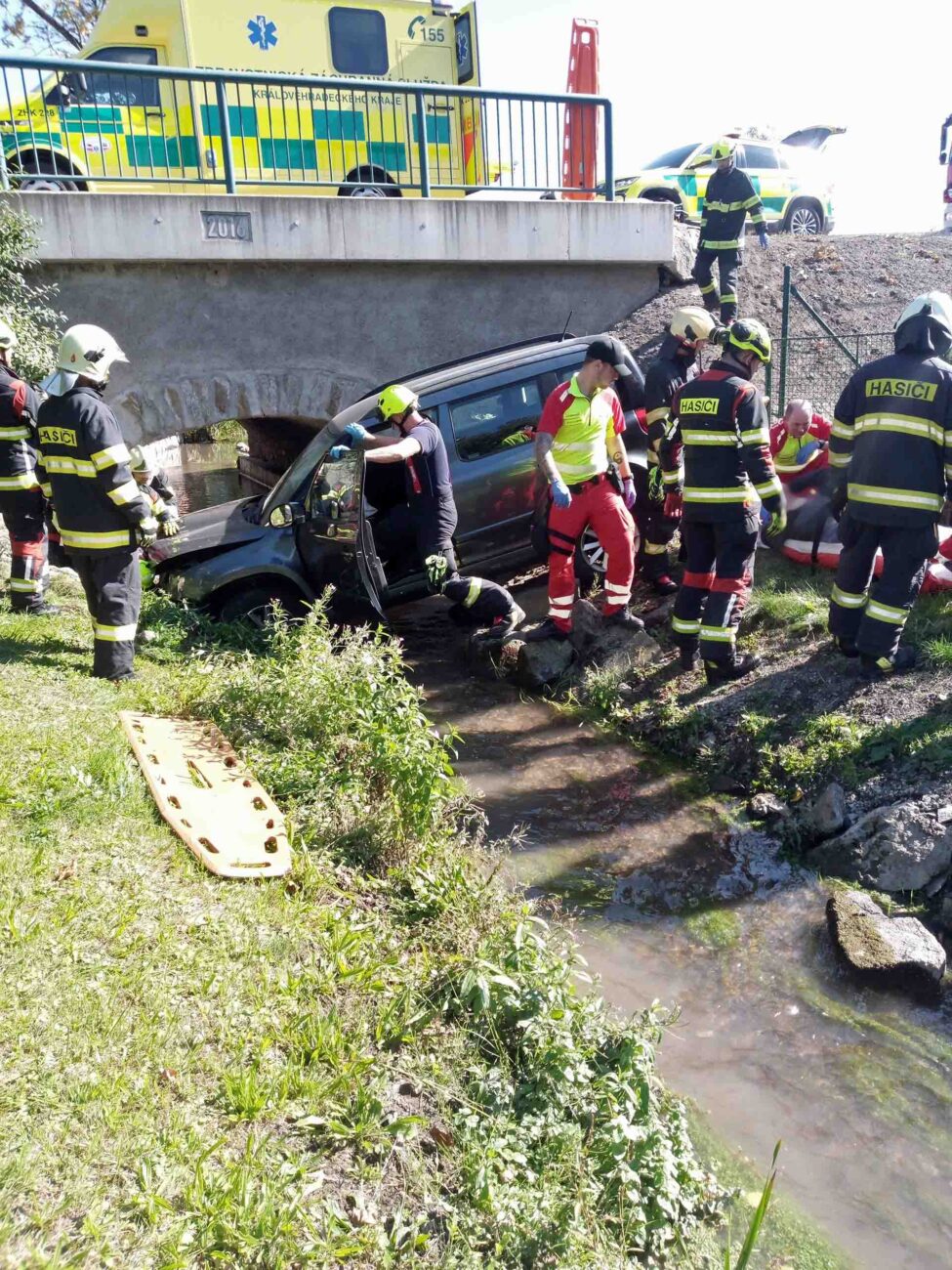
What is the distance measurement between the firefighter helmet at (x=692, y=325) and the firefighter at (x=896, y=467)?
58.3 inches

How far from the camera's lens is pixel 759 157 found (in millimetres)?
15609

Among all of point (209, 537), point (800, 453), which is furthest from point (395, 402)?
point (800, 453)

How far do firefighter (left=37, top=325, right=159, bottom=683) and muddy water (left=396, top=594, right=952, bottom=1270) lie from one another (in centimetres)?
225

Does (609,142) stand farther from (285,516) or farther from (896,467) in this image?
(896,467)

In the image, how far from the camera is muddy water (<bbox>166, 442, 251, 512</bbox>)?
15.3 meters

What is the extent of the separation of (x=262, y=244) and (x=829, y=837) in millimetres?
7143

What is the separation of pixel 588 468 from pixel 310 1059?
4.45m

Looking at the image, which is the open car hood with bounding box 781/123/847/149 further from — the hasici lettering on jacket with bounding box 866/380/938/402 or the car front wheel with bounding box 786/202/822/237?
the hasici lettering on jacket with bounding box 866/380/938/402

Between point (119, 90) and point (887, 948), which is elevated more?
point (119, 90)

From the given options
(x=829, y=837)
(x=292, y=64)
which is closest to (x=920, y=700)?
(x=829, y=837)

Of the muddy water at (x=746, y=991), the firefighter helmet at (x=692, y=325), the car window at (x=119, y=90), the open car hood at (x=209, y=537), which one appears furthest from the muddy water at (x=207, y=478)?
the muddy water at (x=746, y=991)

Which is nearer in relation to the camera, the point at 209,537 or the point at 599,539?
the point at 599,539

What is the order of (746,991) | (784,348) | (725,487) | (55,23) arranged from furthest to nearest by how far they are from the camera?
1. (55,23)
2. (784,348)
3. (725,487)
4. (746,991)

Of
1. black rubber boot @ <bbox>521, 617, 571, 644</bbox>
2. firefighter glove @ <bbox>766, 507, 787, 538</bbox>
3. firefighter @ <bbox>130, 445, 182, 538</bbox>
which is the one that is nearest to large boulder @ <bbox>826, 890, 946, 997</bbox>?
firefighter glove @ <bbox>766, 507, 787, 538</bbox>
